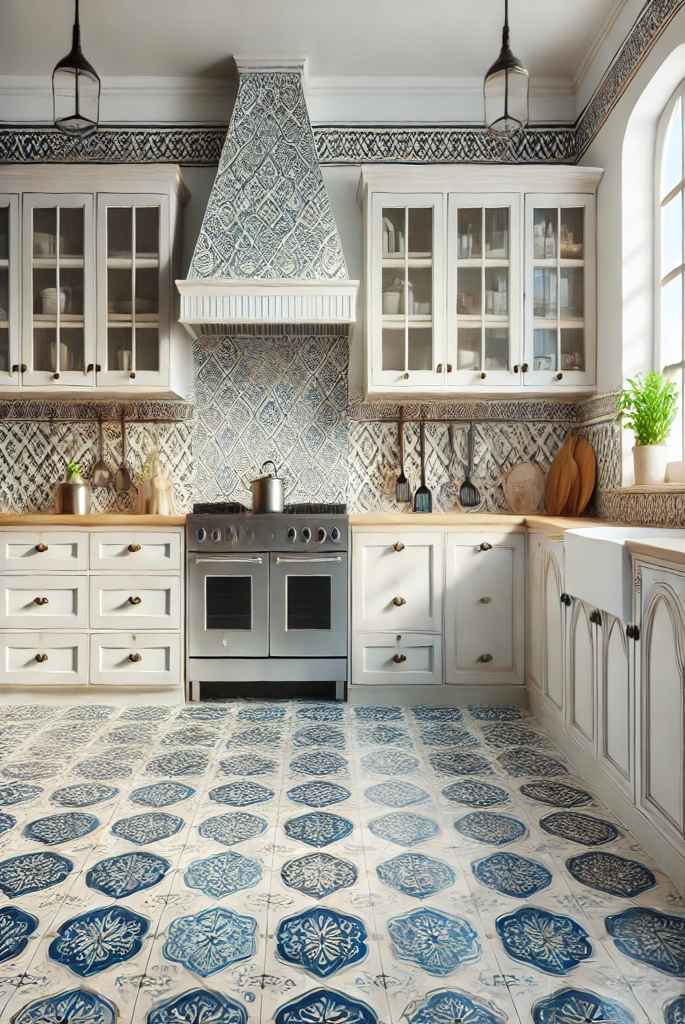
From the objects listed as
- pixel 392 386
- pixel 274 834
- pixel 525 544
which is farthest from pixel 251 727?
pixel 392 386

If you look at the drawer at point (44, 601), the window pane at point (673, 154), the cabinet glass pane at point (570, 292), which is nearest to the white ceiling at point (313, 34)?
the window pane at point (673, 154)

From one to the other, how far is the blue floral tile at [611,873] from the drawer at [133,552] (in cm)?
219

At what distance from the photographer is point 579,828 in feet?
7.24

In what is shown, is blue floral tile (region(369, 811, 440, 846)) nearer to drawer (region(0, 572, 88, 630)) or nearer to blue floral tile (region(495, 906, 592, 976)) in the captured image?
blue floral tile (region(495, 906, 592, 976))

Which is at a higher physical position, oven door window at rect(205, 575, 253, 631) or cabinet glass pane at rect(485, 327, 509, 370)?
cabinet glass pane at rect(485, 327, 509, 370)

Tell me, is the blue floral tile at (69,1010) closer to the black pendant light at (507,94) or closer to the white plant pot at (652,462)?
the black pendant light at (507,94)

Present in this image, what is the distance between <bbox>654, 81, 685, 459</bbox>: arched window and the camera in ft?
10.4

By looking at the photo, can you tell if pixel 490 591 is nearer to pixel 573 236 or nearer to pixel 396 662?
pixel 396 662

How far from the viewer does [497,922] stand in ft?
5.59

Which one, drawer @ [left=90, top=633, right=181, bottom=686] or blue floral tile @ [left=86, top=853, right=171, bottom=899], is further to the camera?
Result: drawer @ [left=90, top=633, right=181, bottom=686]

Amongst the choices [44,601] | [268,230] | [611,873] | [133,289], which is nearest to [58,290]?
[133,289]

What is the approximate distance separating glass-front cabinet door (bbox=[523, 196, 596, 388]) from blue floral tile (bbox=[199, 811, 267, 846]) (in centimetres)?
246

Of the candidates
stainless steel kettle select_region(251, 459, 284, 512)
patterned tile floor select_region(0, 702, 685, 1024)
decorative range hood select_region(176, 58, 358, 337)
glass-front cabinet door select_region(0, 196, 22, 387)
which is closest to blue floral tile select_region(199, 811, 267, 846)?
patterned tile floor select_region(0, 702, 685, 1024)

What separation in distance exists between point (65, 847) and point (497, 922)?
3.79 ft
